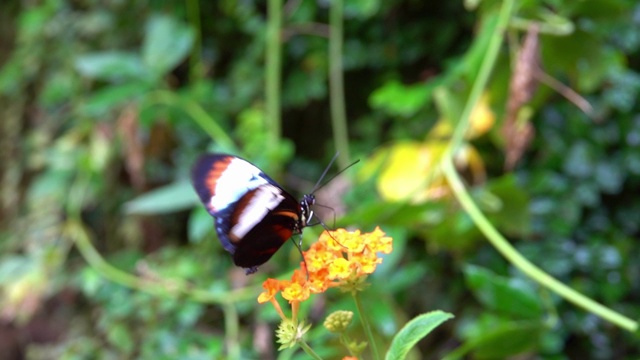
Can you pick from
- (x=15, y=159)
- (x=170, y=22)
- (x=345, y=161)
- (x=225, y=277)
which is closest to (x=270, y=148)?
(x=345, y=161)

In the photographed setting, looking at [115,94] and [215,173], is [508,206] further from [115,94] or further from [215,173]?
[115,94]

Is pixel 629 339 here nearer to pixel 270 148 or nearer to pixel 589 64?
pixel 589 64

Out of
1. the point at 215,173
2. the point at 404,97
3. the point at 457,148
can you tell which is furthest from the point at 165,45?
the point at 215,173

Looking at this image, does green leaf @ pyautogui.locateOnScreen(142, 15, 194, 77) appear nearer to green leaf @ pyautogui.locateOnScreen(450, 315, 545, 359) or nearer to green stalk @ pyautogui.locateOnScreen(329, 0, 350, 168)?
green stalk @ pyautogui.locateOnScreen(329, 0, 350, 168)

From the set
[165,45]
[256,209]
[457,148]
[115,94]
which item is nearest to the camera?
[256,209]

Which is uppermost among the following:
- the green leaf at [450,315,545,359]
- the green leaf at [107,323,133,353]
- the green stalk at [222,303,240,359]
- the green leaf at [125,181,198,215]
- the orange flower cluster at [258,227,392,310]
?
the orange flower cluster at [258,227,392,310]

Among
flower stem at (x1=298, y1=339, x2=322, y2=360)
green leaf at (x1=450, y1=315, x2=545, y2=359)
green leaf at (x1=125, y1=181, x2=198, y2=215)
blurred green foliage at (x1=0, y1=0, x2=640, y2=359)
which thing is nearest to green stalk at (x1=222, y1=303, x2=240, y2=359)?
blurred green foliage at (x1=0, y1=0, x2=640, y2=359)
